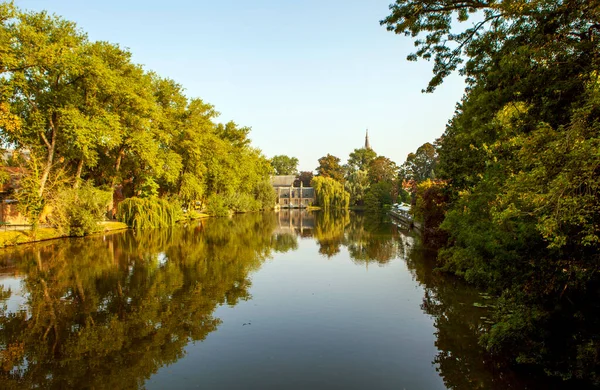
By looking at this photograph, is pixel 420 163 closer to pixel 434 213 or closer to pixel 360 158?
pixel 360 158

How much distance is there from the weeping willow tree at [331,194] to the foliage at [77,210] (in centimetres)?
5620

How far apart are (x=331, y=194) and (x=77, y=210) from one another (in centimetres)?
5871

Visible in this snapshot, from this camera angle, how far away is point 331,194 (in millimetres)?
78750

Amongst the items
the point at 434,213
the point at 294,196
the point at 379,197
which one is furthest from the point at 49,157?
the point at 294,196

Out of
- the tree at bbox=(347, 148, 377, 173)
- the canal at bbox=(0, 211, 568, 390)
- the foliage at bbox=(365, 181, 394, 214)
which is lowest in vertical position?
the canal at bbox=(0, 211, 568, 390)

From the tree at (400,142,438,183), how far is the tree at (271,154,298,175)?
164 feet

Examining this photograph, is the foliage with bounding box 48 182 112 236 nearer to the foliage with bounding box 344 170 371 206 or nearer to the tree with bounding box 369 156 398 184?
the foliage with bounding box 344 170 371 206

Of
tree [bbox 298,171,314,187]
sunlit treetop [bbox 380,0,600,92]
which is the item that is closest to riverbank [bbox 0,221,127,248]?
sunlit treetop [bbox 380,0,600,92]

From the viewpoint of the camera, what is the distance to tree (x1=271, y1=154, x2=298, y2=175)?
122 metres

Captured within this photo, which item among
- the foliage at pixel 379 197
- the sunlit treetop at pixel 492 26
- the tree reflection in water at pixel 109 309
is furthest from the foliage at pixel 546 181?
the foliage at pixel 379 197

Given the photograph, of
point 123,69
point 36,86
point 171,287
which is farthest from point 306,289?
point 123,69

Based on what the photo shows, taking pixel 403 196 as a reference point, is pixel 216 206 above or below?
below

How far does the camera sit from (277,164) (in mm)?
122125

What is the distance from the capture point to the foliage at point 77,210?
22891 millimetres
